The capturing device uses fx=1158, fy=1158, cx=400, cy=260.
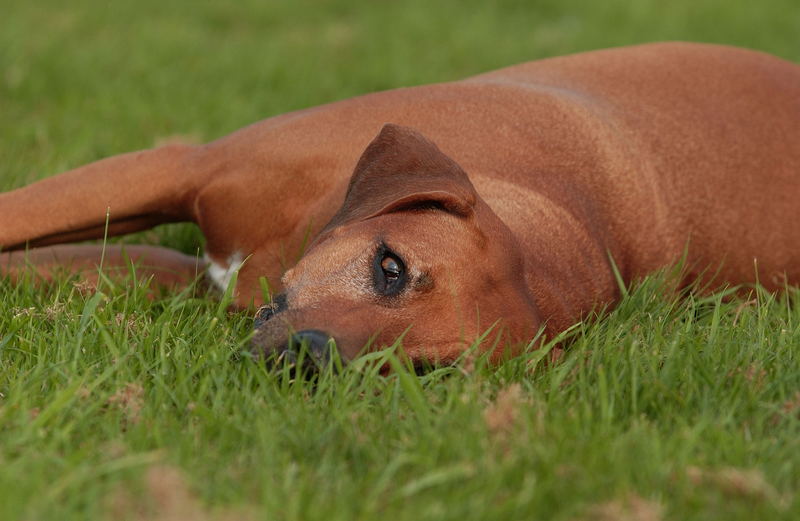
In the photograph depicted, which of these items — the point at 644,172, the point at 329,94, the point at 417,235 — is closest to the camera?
the point at 417,235

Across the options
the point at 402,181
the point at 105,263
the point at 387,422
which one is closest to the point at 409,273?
the point at 402,181

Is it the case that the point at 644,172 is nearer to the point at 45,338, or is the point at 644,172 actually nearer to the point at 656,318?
the point at 656,318

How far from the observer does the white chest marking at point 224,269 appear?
15.3 ft

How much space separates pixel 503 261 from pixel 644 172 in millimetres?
1408

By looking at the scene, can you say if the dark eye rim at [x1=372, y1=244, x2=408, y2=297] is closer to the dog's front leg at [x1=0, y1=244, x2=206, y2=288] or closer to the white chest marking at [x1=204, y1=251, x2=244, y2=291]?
the white chest marking at [x1=204, y1=251, x2=244, y2=291]

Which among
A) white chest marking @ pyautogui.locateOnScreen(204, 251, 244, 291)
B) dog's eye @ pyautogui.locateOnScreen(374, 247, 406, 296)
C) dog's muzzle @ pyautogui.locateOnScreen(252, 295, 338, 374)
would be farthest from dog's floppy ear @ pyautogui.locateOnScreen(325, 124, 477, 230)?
white chest marking @ pyautogui.locateOnScreen(204, 251, 244, 291)

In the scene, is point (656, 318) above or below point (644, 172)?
below

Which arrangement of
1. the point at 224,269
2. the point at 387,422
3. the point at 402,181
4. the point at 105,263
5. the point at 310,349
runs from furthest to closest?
the point at 105,263 → the point at 224,269 → the point at 402,181 → the point at 310,349 → the point at 387,422

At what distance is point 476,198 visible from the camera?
3980 mm

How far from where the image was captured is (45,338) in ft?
12.6

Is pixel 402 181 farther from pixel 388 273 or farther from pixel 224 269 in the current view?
pixel 224 269

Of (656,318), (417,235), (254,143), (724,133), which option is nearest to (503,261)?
(417,235)

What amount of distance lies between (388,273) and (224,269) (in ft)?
4.09

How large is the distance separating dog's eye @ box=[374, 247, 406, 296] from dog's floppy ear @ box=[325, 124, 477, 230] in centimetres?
21
